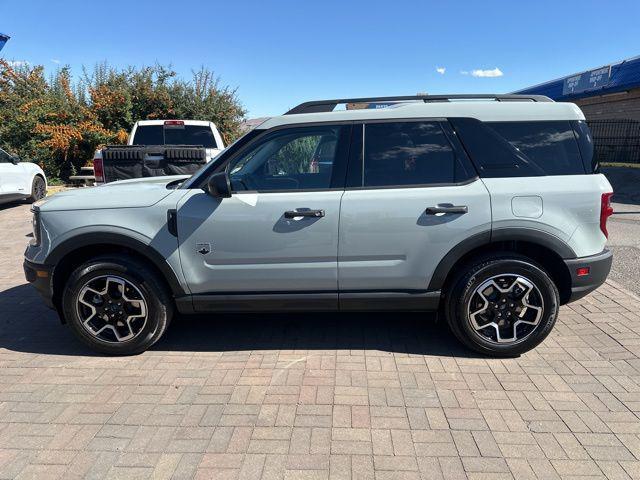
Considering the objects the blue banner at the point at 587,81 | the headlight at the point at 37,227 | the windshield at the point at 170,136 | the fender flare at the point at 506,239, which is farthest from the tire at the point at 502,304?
the blue banner at the point at 587,81

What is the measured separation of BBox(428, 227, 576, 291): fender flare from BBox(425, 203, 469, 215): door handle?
217 millimetres

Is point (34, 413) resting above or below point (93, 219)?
below

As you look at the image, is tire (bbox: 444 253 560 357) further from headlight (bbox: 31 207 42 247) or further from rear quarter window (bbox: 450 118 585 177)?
headlight (bbox: 31 207 42 247)

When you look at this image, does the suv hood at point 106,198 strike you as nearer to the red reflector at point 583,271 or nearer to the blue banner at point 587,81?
the red reflector at point 583,271

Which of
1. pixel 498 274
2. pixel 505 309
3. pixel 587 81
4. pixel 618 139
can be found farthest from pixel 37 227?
pixel 587 81

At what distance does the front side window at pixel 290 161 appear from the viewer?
3.64m

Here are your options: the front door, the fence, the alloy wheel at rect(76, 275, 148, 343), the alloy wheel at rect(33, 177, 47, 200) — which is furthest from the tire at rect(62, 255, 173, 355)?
the fence

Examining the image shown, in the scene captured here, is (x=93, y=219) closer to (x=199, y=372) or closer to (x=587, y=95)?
(x=199, y=372)

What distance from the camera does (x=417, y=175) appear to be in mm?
3572

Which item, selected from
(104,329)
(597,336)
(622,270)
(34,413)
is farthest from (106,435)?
(622,270)

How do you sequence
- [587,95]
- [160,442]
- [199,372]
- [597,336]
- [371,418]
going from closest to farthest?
[160,442] < [371,418] < [199,372] < [597,336] < [587,95]

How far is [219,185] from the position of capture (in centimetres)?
338

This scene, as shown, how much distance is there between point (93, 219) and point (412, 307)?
256cm

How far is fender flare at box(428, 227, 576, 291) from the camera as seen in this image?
3492 millimetres
